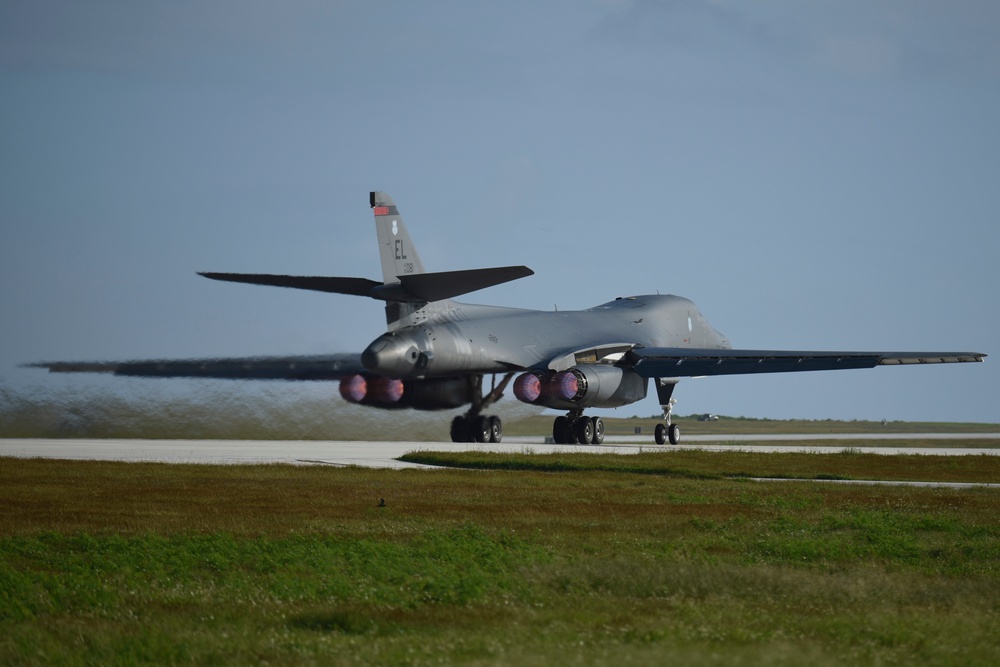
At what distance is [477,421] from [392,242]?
9.05 metres

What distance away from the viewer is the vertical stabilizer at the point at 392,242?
120 ft

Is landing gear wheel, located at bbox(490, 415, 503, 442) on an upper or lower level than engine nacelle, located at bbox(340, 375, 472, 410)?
lower

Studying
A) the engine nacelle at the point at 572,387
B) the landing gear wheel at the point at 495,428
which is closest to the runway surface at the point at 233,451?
Result: the landing gear wheel at the point at 495,428

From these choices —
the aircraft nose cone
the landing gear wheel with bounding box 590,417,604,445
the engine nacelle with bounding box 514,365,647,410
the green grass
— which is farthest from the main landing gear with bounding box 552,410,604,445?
the aircraft nose cone

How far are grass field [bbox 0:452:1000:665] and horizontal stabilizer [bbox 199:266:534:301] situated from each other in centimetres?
971

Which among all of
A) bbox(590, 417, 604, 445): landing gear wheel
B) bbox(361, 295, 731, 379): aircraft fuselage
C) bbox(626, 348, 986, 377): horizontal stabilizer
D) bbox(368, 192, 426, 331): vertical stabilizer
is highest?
bbox(368, 192, 426, 331): vertical stabilizer

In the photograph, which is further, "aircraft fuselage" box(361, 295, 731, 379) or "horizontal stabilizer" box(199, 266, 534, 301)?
"aircraft fuselage" box(361, 295, 731, 379)

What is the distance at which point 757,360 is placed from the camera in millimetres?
44688

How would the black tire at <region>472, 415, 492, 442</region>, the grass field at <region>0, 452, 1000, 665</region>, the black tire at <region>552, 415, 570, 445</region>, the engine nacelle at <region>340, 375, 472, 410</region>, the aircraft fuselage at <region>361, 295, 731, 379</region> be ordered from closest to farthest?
the grass field at <region>0, 452, 1000, 665</region> → the aircraft fuselage at <region>361, 295, 731, 379</region> → the engine nacelle at <region>340, 375, 472, 410</region> → the black tire at <region>472, 415, 492, 442</region> → the black tire at <region>552, 415, 570, 445</region>

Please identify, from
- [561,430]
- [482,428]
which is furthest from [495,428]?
[561,430]

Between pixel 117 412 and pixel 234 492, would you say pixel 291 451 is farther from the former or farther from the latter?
pixel 234 492

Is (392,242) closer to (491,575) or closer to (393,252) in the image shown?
(393,252)

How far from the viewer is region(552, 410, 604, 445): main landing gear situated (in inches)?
1780

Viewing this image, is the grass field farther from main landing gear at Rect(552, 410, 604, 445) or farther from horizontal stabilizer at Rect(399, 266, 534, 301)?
main landing gear at Rect(552, 410, 604, 445)
